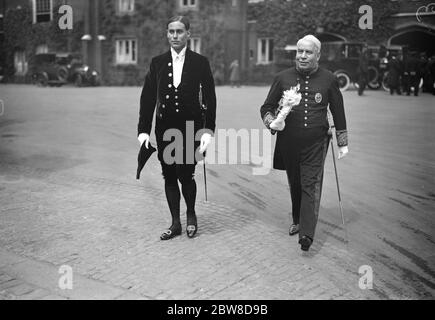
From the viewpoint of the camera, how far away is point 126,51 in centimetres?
3331

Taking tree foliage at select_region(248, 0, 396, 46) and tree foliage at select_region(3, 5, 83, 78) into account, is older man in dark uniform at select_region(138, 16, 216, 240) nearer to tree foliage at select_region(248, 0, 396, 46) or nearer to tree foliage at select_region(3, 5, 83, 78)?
tree foliage at select_region(248, 0, 396, 46)

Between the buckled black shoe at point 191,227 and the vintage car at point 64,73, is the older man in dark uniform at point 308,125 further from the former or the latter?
the vintage car at point 64,73

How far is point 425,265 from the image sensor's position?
4258 millimetres

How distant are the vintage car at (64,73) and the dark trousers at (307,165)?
26382 mm

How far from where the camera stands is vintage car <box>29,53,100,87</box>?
97.2ft

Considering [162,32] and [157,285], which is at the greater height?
[162,32]

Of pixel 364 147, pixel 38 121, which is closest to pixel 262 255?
pixel 364 147

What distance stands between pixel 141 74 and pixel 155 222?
92.8 ft

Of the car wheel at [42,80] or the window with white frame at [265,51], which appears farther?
the window with white frame at [265,51]

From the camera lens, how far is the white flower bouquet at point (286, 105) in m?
4.43

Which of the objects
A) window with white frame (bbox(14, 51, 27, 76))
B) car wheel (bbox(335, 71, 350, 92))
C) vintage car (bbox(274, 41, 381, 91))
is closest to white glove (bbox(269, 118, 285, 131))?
car wheel (bbox(335, 71, 350, 92))

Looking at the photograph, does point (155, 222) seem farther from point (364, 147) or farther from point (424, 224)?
point (364, 147)
